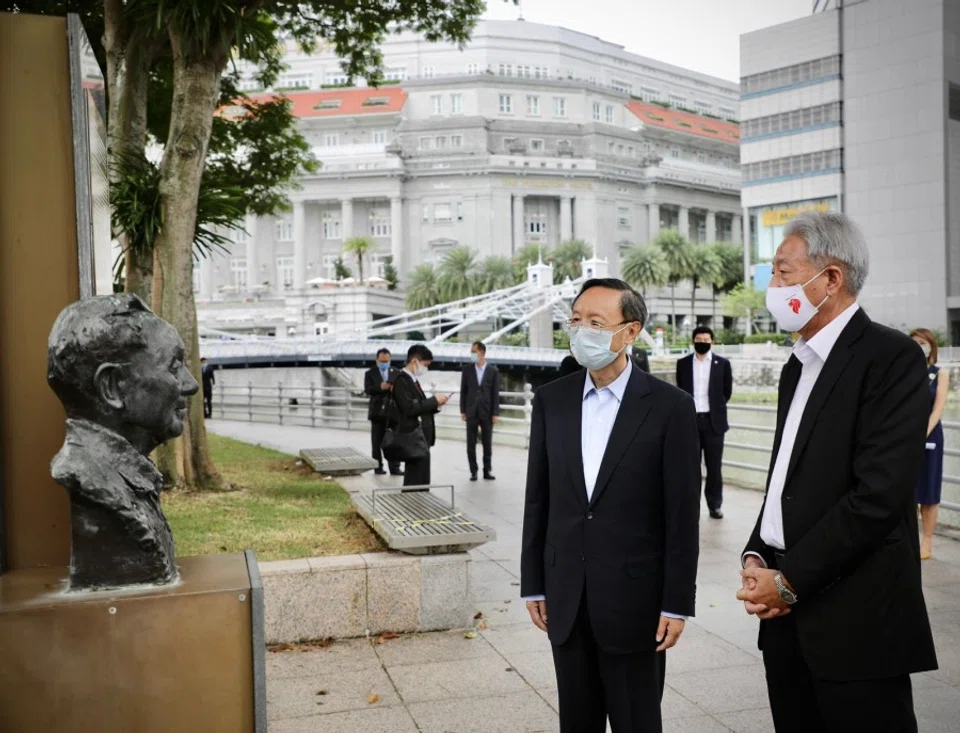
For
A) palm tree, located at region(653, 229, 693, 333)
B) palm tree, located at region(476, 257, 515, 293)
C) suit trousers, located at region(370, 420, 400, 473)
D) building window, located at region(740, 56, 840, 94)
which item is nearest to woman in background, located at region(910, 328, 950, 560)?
suit trousers, located at region(370, 420, 400, 473)

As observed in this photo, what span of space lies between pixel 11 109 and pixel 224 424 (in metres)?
20.8

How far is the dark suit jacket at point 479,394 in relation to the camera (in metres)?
12.5

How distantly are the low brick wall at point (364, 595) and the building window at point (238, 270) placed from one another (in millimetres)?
83732

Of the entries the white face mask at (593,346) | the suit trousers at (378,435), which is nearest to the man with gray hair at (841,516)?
the white face mask at (593,346)

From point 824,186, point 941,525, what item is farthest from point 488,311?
point 941,525

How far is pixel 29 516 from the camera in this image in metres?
3.16

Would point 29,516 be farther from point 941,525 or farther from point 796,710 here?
point 941,525

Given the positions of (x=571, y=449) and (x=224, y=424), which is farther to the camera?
(x=224, y=424)

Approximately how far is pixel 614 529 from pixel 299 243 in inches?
3315

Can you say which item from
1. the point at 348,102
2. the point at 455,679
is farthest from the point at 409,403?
the point at 348,102

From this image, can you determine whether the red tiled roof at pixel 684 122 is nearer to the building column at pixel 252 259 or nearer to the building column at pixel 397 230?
the building column at pixel 397 230

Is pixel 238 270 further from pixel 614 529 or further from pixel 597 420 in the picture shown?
pixel 614 529

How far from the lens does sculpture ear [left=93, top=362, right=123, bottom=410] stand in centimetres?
269

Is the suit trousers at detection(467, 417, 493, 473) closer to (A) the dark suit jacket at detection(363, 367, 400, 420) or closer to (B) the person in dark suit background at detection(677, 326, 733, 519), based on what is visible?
(A) the dark suit jacket at detection(363, 367, 400, 420)
